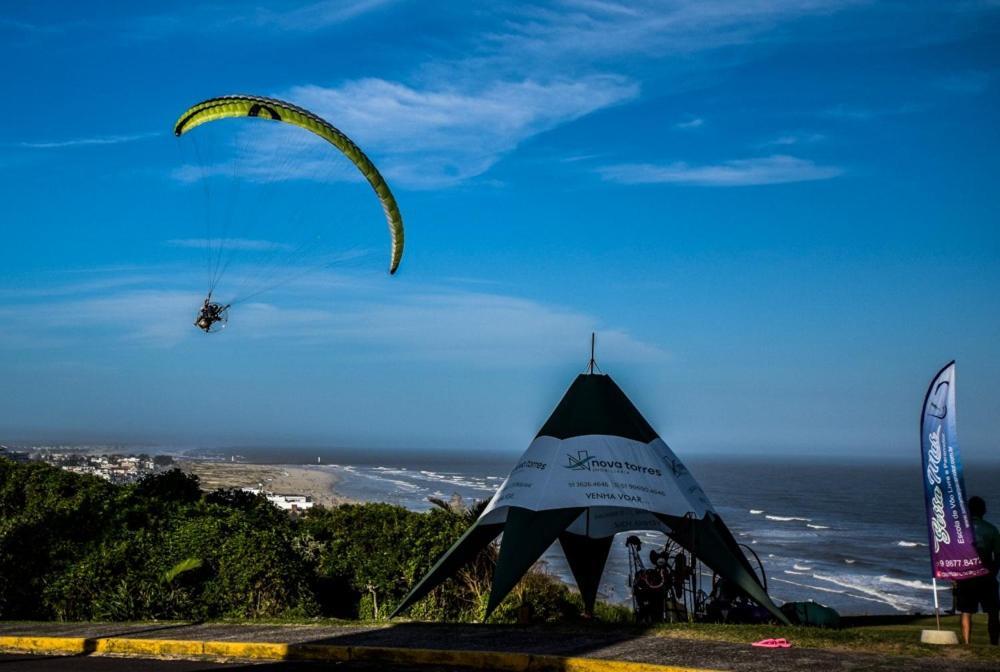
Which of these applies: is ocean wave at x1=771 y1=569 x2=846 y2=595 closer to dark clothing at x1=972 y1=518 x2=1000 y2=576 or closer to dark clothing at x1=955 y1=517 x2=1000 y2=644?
dark clothing at x1=955 y1=517 x2=1000 y2=644

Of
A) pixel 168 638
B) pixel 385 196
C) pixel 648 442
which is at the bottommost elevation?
pixel 168 638

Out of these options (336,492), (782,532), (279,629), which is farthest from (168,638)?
(336,492)

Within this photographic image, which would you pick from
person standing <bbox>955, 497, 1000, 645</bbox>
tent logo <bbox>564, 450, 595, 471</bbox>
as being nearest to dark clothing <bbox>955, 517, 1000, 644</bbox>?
person standing <bbox>955, 497, 1000, 645</bbox>

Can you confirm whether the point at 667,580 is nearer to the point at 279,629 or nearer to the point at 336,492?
the point at 279,629

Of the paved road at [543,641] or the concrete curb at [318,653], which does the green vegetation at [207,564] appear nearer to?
the paved road at [543,641]

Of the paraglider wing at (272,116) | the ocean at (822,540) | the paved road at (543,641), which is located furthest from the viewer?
the ocean at (822,540)

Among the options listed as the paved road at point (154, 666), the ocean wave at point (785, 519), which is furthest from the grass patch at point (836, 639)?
the ocean wave at point (785, 519)
